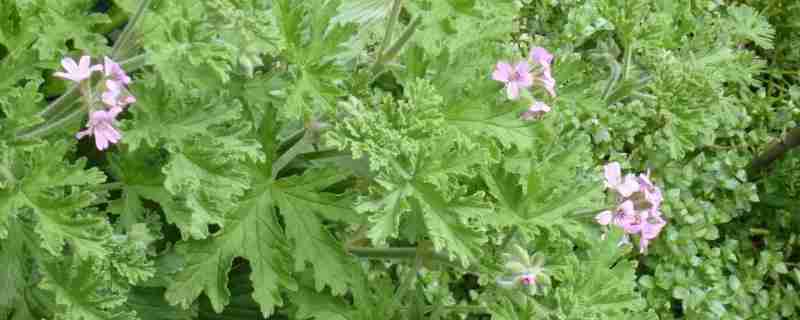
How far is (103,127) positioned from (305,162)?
0.60 meters

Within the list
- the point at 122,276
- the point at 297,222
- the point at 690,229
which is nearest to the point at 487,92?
the point at 297,222

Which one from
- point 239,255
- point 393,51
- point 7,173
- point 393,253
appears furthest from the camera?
point 393,253

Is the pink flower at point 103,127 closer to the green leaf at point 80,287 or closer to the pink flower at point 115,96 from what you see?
the pink flower at point 115,96

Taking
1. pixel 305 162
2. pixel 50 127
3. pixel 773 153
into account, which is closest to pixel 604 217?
pixel 305 162

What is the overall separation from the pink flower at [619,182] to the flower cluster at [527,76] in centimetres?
24

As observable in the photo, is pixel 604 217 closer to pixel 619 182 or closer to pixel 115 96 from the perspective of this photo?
pixel 619 182

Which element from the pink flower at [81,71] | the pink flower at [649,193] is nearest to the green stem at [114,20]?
the pink flower at [81,71]

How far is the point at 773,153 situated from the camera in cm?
324

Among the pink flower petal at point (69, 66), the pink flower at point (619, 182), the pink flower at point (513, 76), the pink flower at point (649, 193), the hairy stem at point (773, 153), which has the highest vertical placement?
the pink flower at point (513, 76)

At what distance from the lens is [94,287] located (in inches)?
62.0

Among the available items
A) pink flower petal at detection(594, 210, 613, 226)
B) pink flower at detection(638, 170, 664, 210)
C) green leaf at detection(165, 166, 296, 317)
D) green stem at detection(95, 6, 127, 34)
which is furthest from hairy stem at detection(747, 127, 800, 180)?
green stem at detection(95, 6, 127, 34)

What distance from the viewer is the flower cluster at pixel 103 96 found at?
148cm

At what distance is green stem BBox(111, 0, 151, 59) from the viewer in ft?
5.23

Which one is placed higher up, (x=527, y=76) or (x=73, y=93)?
(x=527, y=76)
